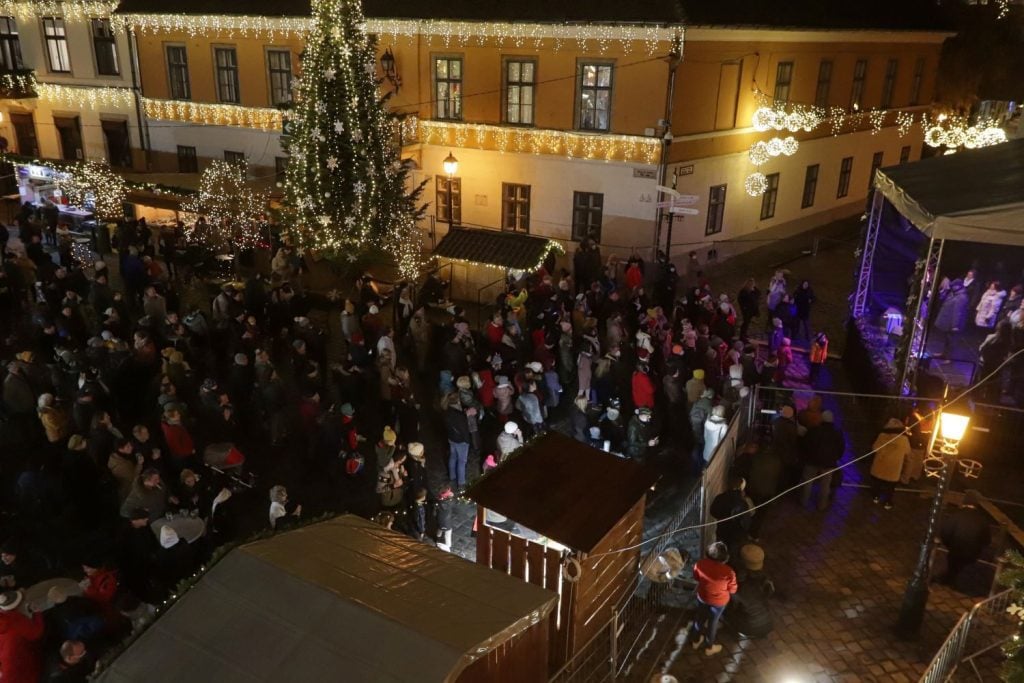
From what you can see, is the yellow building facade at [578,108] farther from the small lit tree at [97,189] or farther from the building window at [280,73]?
the small lit tree at [97,189]

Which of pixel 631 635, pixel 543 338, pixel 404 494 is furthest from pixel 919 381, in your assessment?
pixel 404 494

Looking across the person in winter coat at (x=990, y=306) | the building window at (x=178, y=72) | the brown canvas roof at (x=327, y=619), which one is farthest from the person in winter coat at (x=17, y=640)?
the building window at (x=178, y=72)

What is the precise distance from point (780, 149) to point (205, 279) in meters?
15.3

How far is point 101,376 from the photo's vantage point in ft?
39.7

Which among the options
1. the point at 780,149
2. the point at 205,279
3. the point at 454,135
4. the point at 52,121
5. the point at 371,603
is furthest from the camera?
the point at 52,121

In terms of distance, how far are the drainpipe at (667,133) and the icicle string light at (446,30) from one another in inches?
11.9

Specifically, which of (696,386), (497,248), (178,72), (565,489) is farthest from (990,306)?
(178,72)

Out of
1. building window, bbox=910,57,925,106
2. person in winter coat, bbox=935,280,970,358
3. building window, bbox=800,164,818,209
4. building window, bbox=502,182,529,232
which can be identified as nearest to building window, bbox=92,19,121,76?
building window, bbox=502,182,529,232

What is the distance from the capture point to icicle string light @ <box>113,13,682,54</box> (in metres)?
19.7

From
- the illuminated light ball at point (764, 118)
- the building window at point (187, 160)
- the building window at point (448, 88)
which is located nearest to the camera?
the illuminated light ball at point (764, 118)

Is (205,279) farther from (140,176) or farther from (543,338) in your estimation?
(543,338)

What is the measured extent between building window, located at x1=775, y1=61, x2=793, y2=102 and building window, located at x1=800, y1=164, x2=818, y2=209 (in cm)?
355

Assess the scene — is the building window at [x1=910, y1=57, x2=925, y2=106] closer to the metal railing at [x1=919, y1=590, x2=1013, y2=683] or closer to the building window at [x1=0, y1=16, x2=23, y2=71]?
the metal railing at [x1=919, y1=590, x2=1013, y2=683]

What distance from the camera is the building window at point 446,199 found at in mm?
23578
